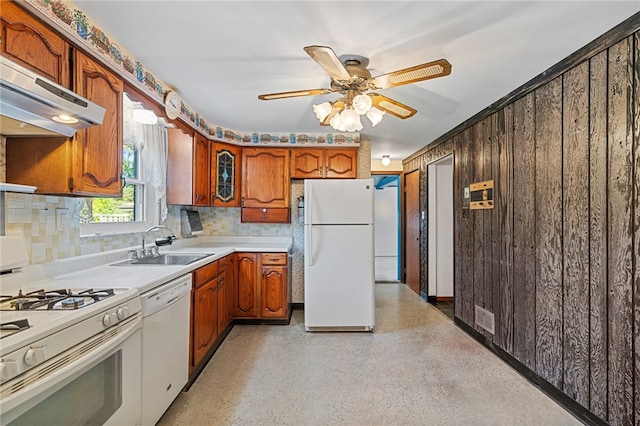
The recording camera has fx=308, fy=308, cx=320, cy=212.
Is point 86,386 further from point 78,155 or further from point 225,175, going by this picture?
point 225,175

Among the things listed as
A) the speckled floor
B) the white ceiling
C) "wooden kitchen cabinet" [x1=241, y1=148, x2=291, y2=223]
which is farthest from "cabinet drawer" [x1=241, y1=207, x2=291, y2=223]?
the white ceiling

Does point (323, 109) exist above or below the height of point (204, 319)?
above

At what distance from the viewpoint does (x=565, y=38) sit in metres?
1.73

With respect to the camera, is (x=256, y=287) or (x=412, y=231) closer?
(x=256, y=287)

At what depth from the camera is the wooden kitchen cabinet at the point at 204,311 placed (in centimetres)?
225

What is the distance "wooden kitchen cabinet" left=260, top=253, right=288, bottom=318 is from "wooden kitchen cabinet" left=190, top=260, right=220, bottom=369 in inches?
27.6

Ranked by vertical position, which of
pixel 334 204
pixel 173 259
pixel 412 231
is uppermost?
pixel 334 204

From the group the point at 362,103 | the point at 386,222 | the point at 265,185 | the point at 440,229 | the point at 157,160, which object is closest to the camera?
the point at 362,103

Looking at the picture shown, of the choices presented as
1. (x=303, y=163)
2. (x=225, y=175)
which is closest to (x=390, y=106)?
(x=303, y=163)

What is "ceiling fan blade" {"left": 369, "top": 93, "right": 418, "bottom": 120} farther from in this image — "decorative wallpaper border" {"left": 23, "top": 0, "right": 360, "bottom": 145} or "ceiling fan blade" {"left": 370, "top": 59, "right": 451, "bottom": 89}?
"decorative wallpaper border" {"left": 23, "top": 0, "right": 360, "bottom": 145}

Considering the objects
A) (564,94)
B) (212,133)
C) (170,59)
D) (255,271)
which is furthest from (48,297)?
(564,94)

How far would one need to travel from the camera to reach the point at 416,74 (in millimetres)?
1642

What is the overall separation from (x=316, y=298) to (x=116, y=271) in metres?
1.91

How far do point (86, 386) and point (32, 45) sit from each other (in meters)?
1.45
